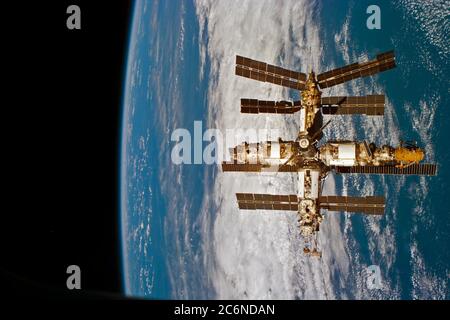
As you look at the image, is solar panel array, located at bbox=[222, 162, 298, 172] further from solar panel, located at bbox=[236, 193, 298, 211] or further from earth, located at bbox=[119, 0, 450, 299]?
earth, located at bbox=[119, 0, 450, 299]

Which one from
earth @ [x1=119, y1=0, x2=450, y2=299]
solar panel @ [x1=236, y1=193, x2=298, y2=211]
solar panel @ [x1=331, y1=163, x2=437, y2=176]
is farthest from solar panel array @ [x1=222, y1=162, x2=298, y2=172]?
earth @ [x1=119, y1=0, x2=450, y2=299]

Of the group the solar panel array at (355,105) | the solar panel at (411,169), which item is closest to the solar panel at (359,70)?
the solar panel array at (355,105)

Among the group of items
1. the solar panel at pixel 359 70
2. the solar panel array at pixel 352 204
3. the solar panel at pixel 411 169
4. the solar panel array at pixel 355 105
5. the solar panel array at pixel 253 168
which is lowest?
the solar panel array at pixel 352 204

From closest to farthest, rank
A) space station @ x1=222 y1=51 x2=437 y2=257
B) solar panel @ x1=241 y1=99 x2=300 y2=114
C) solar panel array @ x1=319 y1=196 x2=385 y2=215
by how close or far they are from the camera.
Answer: space station @ x1=222 y1=51 x2=437 y2=257 → solar panel array @ x1=319 y1=196 x2=385 y2=215 → solar panel @ x1=241 y1=99 x2=300 y2=114

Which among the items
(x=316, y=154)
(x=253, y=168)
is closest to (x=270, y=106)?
(x=253, y=168)

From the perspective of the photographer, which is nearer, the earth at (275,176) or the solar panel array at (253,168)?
the solar panel array at (253,168)

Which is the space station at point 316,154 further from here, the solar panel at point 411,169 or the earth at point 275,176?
the earth at point 275,176

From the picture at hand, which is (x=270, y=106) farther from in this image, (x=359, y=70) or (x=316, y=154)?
(x=359, y=70)
